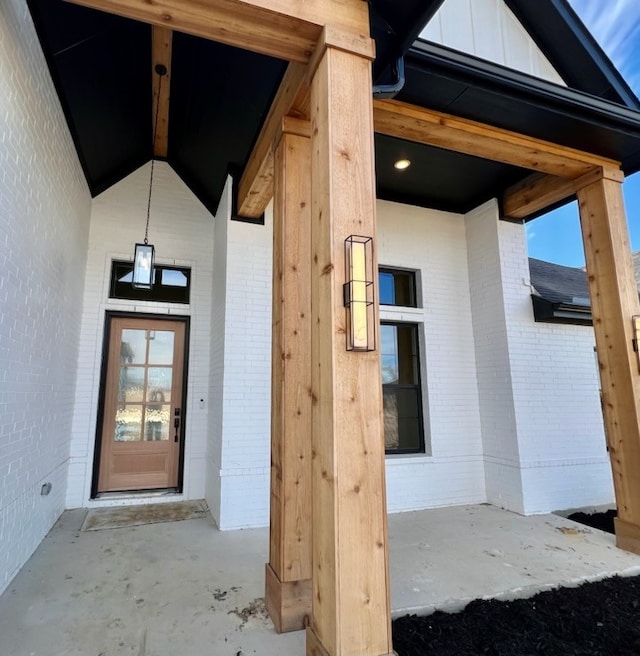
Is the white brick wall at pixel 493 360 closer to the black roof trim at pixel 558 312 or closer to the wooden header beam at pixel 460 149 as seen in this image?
the black roof trim at pixel 558 312

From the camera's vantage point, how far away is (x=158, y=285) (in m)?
4.67

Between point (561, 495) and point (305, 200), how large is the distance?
3.94m

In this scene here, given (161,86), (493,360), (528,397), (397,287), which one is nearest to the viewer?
(161,86)

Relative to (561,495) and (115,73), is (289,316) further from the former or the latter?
(561,495)

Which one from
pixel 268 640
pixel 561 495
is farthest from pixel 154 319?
pixel 561 495

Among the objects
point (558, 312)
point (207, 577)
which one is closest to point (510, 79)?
point (558, 312)

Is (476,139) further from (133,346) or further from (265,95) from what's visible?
(133,346)

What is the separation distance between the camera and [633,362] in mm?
3102

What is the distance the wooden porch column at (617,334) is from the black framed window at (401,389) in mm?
1802

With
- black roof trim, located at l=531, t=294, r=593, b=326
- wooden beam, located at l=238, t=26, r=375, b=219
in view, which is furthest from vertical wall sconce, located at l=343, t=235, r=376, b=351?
black roof trim, located at l=531, t=294, r=593, b=326

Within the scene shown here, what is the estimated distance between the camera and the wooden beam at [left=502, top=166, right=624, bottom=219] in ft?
11.3

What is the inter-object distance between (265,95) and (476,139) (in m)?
1.56

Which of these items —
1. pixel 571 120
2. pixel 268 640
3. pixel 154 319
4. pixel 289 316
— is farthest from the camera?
pixel 154 319

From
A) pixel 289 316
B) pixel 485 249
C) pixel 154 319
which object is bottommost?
pixel 289 316
